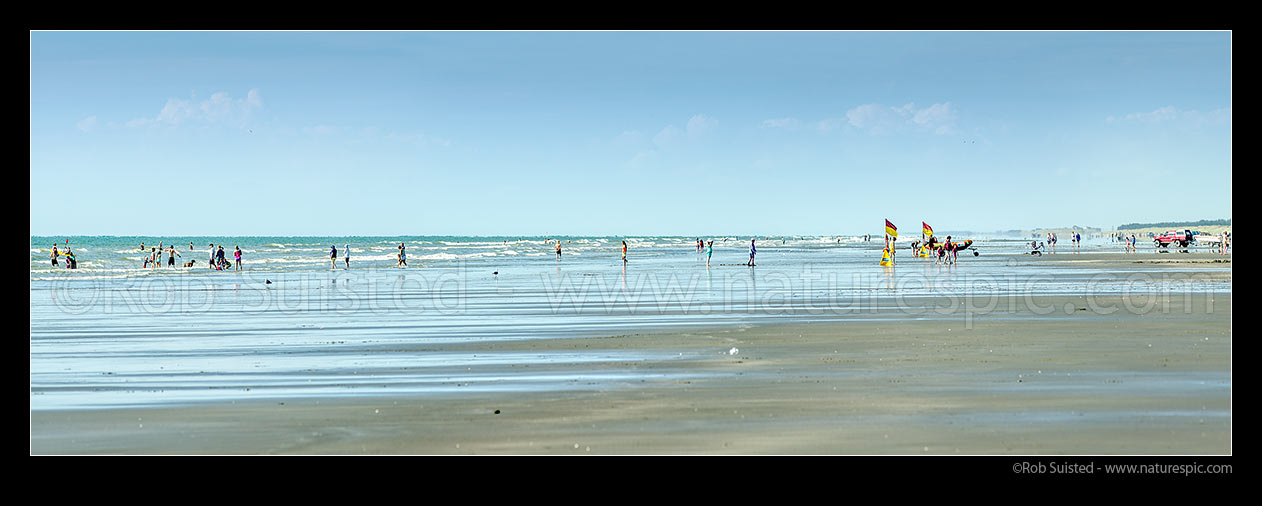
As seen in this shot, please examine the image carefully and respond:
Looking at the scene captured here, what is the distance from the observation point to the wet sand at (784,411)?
28.4 ft

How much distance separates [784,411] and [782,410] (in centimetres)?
6

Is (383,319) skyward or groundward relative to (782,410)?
skyward

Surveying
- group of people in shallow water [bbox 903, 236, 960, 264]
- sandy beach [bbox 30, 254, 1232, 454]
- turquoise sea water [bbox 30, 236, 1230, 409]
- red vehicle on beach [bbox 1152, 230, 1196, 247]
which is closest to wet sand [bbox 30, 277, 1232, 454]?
sandy beach [bbox 30, 254, 1232, 454]

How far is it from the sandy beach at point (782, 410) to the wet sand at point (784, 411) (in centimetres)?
2

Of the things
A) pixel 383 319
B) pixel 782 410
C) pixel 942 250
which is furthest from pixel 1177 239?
pixel 782 410

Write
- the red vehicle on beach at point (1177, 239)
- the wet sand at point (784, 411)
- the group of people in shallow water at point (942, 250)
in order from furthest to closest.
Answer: the red vehicle on beach at point (1177, 239), the group of people in shallow water at point (942, 250), the wet sand at point (784, 411)

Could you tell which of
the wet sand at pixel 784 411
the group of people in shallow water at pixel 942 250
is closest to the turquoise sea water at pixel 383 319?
the wet sand at pixel 784 411

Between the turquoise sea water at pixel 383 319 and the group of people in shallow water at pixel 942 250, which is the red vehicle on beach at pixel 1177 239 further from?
the turquoise sea water at pixel 383 319

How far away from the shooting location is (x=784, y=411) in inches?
399

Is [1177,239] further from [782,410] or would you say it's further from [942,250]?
[782,410]
